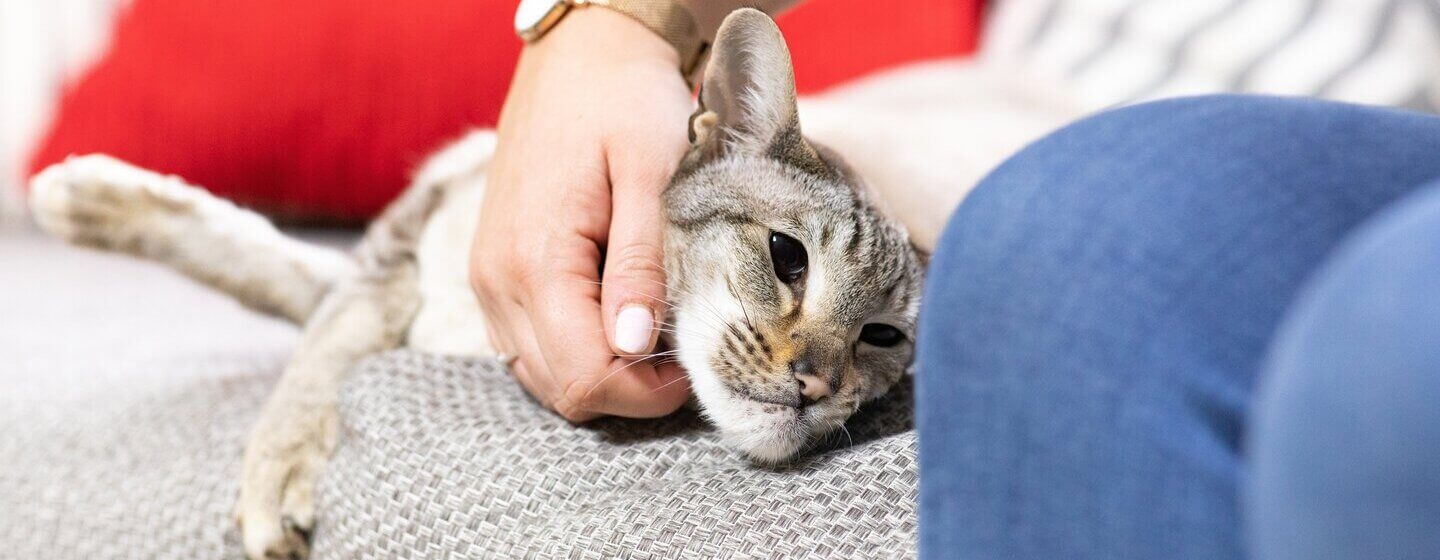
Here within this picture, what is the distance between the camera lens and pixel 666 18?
3.92 feet

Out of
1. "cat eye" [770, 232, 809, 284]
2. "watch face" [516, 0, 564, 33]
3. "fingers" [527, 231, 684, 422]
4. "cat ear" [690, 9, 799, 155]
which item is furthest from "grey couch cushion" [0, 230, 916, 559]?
"watch face" [516, 0, 564, 33]

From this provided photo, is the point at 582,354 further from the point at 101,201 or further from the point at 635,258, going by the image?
the point at 101,201

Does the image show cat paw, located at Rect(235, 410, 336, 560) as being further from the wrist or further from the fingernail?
the wrist

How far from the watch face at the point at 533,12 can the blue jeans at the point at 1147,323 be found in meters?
0.72

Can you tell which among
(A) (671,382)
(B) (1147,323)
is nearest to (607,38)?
(A) (671,382)

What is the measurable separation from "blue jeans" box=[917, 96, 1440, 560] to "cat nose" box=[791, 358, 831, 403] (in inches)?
12.1

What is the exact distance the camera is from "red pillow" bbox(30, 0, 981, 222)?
6.21ft

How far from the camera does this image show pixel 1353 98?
5.84 ft

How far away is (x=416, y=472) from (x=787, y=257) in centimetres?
43

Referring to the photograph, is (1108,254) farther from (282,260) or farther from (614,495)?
(282,260)

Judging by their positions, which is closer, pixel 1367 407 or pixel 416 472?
pixel 1367 407

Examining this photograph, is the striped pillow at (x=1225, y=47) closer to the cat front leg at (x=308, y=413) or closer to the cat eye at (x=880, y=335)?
the cat eye at (x=880, y=335)

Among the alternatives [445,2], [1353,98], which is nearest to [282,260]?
[445,2]

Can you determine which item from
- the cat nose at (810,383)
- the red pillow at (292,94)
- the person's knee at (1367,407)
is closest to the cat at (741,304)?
the cat nose at (810,383)
